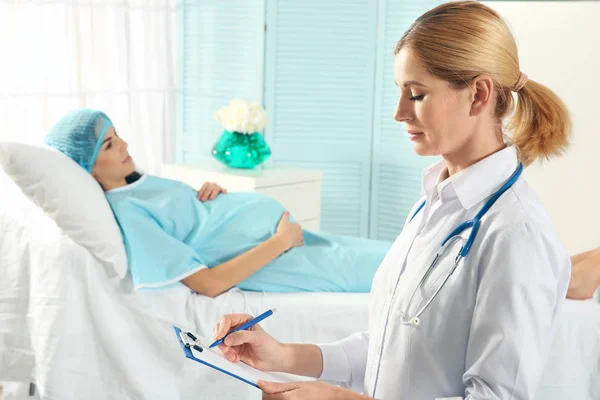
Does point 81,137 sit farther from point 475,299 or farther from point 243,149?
point 475,299

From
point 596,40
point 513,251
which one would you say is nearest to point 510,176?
point 513,251

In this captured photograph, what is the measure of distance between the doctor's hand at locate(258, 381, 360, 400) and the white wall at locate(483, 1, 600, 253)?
9.46 feet

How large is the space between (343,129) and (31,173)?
92.8 inches

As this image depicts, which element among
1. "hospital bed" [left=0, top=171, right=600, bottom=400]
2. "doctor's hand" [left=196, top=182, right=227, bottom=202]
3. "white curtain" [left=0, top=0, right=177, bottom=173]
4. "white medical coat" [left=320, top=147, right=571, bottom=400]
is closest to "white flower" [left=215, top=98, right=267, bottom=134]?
"white curtain" [left=0, top=0, right=177, bottom=173]

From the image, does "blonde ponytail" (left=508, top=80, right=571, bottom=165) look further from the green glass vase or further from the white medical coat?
the green glass vase

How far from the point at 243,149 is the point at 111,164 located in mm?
1350

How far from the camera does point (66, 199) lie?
2615mm

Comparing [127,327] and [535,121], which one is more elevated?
[535,121]

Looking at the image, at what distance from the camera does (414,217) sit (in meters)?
1.40

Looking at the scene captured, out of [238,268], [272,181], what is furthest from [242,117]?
[238,268]

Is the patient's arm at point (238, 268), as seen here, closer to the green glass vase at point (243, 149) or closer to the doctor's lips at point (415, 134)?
the green glass vase at point (243, 149)

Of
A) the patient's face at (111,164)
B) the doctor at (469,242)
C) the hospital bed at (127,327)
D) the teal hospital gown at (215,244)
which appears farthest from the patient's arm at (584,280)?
the patient's face at (111,164)

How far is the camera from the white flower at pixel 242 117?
4.05 m

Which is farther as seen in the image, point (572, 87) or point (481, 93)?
point (572, 87)
